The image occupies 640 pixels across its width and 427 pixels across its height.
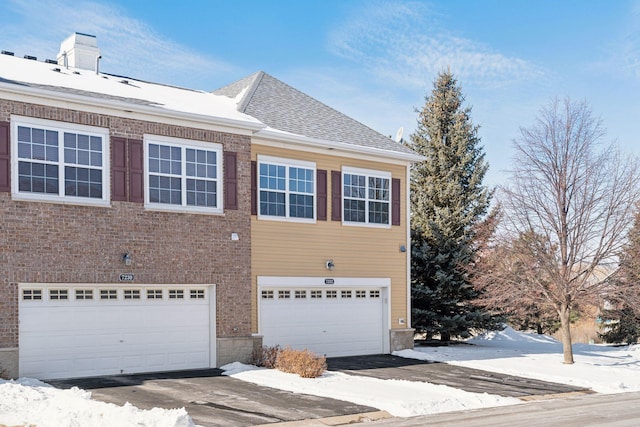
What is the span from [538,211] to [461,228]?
Answer: 5.67 meters

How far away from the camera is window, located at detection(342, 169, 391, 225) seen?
2211 cm

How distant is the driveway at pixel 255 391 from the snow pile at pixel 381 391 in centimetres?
40

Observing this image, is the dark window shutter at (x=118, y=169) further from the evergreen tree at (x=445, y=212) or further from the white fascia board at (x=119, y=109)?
the evergreen tree at (x=445, y=212)

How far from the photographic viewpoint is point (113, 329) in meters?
17.0

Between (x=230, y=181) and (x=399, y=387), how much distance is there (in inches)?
274

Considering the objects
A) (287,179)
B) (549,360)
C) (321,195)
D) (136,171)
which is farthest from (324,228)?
(549,360)

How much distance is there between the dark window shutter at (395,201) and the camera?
23.2 meters

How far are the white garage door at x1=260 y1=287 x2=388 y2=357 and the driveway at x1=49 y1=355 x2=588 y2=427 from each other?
125cm

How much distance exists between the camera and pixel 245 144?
19.3m

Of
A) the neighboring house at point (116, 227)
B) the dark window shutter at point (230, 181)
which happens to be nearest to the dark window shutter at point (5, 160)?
the neighboring house at point (116, 227)

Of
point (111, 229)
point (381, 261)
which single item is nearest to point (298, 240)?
point (381, 261)

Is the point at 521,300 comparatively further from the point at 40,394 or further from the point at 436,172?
the point at 40,394

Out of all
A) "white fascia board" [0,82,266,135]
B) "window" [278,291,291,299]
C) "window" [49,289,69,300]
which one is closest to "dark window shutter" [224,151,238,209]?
"white fascia board" [0,82,266,135]

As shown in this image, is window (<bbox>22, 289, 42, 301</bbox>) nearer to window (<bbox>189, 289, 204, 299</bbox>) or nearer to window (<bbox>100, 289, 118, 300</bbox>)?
window (<bbox>100, 289, 118, 300</bbox>)
